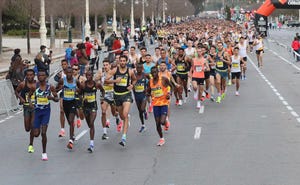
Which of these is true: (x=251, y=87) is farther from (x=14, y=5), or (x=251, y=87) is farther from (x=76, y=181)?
(x=14, y=5)

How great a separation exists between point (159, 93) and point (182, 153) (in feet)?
5.14

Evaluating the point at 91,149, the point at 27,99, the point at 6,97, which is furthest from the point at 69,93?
the point at 6,97

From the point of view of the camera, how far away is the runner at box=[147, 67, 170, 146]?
551 inches

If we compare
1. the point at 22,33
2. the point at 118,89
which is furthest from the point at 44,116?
the point at 22,33

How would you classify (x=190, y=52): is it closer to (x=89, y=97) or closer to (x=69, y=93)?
(x=69, y=93)

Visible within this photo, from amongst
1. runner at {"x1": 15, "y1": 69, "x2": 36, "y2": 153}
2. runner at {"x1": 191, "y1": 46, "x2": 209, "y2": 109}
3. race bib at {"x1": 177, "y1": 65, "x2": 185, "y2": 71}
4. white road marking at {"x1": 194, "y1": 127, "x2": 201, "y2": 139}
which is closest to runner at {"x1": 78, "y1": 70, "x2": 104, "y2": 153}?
runner at {"x1": 15, "y1": 69, "x2": 36, "y2": 153}

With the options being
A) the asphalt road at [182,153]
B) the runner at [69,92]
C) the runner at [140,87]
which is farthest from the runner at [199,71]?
the runner at [69,92]

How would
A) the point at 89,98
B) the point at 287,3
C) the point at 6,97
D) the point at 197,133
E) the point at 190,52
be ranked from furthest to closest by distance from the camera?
the point at 287,3 < the point at 190,52 < the point at 6,97 < the point at 197,133 < the point at 89,98

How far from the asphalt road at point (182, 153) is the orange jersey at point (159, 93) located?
0.83 meters

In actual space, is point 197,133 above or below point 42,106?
below

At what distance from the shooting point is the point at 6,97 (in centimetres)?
2091

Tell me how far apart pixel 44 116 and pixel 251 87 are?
14.5 meters

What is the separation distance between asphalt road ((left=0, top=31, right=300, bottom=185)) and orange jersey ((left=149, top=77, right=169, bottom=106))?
0.83m

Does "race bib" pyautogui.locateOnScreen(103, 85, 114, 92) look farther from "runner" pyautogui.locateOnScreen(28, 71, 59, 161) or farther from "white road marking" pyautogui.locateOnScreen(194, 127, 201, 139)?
"runner" pyautogui.locateOnScreen(28, 71, 59, 161)
